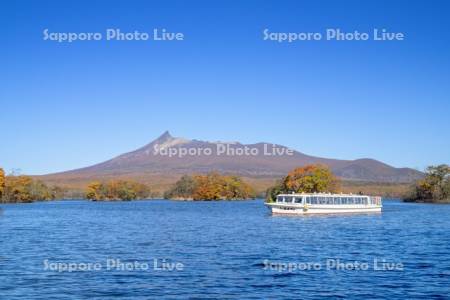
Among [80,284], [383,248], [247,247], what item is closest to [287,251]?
[247,247]

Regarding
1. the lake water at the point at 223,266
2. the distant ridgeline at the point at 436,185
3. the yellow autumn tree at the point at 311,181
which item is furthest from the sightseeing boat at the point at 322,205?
the distant ridgeline at the point at 436,185

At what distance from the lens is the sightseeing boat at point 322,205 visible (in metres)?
105

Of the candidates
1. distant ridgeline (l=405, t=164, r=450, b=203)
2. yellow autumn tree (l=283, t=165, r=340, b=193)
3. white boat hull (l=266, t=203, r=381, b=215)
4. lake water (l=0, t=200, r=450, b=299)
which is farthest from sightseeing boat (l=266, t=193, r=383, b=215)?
distant ridgeline (l=405, t=164, r=450, b=203)

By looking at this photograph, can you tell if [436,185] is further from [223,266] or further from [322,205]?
[223,266]

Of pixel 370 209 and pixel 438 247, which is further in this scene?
pixel 370 209

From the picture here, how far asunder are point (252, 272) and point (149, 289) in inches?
279

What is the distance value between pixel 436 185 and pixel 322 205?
86.7 meters

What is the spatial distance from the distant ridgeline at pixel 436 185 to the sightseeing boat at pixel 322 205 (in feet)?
197

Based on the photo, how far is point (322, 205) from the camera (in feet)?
350

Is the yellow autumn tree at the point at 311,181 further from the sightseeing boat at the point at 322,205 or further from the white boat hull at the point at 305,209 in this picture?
the white boat hull at the point at 305,209

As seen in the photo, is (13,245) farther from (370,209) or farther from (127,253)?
(370,209)

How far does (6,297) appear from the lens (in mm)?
27359

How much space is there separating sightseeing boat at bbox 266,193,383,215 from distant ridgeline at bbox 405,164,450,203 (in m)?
60.0

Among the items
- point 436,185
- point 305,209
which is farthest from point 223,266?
point 436,185
